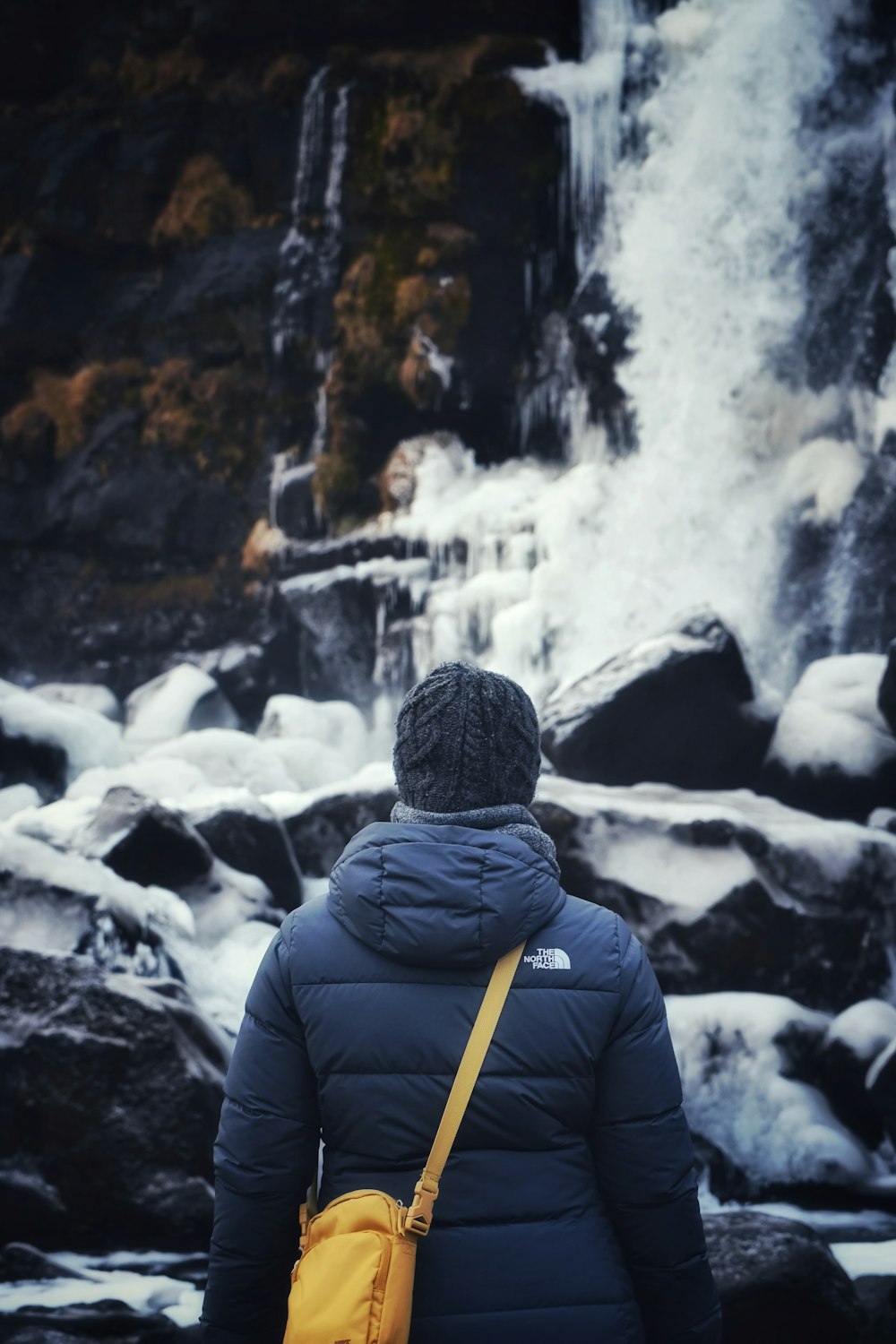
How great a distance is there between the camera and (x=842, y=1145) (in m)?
4.97

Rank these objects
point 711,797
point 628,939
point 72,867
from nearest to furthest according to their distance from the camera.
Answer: point 628,939
point 72,867
point 711,797

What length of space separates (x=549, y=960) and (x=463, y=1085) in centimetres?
18

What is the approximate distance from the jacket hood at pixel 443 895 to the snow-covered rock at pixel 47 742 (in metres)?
8.66

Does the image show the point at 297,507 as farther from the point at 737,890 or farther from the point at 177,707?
the point at 737,890

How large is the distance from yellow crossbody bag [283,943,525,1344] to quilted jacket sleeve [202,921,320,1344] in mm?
87

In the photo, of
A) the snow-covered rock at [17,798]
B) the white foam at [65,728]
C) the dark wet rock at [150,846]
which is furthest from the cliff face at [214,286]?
the dark wet rock at [150,846]

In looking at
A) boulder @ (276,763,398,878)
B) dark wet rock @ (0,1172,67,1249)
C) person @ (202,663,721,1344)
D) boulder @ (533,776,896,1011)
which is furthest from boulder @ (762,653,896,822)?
person @ (202,663,721,1344)

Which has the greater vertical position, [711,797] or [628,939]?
[628,939]

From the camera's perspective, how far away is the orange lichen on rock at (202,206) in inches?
553

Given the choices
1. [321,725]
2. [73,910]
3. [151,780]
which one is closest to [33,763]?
[151,780]

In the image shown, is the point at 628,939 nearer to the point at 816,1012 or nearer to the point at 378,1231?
the point at 378,1231

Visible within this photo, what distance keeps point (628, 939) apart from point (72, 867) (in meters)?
4.35

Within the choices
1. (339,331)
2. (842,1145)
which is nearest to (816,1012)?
(842,1145)

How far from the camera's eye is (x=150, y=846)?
20.2 feet
